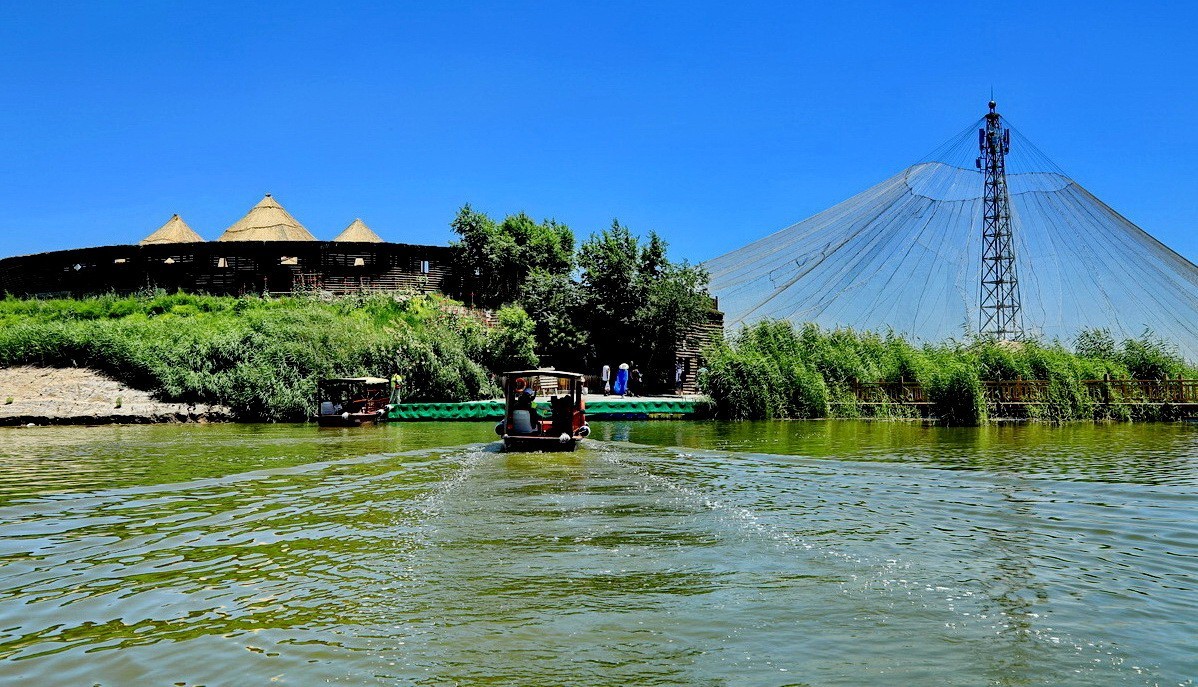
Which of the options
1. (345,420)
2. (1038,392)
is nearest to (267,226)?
(345,420)

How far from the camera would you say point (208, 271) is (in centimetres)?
4475

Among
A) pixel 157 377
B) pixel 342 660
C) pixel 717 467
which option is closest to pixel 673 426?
pixel 717 467

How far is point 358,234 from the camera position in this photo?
48.3 meters

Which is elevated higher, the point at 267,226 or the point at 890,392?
the point at 267,226

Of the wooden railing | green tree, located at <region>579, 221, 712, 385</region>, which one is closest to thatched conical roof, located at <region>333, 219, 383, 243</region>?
green tree, located at <region>579, 221, 712, 385</region>

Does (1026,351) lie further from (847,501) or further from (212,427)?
(212,427)

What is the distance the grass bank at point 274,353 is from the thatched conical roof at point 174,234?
11093 mm

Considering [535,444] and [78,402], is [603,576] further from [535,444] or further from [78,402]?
[78,402]

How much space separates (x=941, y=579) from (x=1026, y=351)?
25.2 m

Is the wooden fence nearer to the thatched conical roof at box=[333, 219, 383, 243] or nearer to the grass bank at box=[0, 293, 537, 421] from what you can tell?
the grass bank at box=[0, 293, 537, 421]

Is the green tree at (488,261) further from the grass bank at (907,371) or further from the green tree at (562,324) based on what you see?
the grass bank at (907,371)

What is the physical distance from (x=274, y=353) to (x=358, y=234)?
17.7 m

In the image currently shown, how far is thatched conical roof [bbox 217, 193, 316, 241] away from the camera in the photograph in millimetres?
47969

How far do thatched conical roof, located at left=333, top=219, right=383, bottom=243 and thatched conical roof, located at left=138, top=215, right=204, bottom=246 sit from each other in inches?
316
